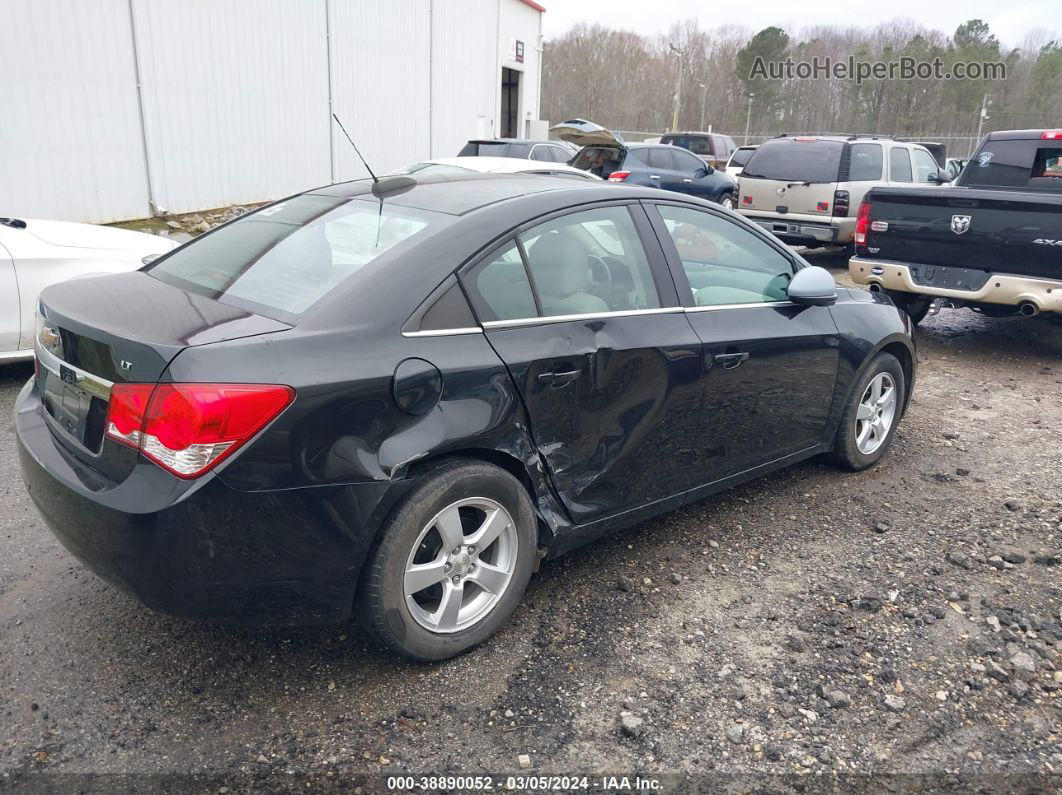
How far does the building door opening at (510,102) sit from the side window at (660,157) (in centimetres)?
1340

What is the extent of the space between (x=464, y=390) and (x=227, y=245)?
4.25 feet

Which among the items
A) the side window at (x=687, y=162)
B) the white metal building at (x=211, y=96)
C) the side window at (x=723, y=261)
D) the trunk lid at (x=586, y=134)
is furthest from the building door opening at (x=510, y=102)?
the side window at (x=723, y=261)

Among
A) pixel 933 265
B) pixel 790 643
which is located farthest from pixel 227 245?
pixel 933 265

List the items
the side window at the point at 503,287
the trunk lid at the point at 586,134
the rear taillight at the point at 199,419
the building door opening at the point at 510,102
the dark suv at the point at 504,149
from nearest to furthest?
1. the rear taillight at the point at 199,419
2. the side window at the point at 503,287
3. the dark suv at the point at 504,149
4. the trunk lid at the point at 586,134
5. the building door opening at the point at 510,102

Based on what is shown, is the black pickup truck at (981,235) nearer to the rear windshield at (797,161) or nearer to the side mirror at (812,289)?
the rear windshield at (797,161)

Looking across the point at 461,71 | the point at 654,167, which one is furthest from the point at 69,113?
the point at 461,71

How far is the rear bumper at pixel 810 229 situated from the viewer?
11.1m

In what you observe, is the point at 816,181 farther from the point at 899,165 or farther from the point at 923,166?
the point at 923,166

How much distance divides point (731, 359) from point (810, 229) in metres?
8.55

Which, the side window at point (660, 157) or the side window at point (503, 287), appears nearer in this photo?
the side window at point (503, 287)

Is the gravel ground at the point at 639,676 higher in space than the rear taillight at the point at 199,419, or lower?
lower

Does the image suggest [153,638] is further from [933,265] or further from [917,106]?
[917,106]

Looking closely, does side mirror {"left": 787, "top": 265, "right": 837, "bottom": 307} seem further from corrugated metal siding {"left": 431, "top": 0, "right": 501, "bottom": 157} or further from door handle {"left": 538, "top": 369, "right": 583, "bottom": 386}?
corrugated metal siding {"left": 431, "top": 0, "right": 501, "bottom": 157}

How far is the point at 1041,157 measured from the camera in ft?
24.3
